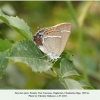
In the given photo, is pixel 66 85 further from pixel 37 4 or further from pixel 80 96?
pixel 37 4

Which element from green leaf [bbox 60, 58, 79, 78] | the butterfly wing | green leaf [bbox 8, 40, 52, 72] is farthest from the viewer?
the butterfly wing

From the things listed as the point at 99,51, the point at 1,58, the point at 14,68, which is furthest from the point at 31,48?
the point at 99,51

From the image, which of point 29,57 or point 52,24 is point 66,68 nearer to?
point 29,57

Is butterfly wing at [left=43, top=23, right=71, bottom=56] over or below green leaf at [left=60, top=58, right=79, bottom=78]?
over

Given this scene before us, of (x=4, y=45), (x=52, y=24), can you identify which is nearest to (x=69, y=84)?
(x=4, y=45)

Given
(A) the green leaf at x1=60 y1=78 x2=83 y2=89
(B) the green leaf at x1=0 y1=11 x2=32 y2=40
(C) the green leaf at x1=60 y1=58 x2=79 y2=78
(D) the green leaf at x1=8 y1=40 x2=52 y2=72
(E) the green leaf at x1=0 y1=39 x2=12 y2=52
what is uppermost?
(B) the green leaf at x1=0 y1=11 x2=32 y2=40

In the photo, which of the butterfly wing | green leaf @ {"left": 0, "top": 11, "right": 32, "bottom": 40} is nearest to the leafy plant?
green leaf @ {"left": 0, "top": 11, "right": 32, "bottom": 40}

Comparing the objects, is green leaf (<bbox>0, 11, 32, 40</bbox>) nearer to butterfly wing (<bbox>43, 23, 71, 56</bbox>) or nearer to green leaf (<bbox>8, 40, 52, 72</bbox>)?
green leaf (<bbox>8, 40, 52, 72</bbox>)
